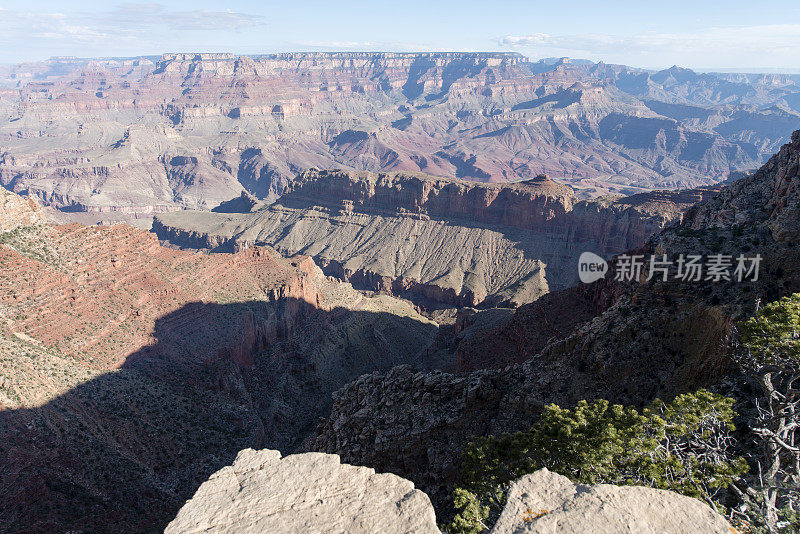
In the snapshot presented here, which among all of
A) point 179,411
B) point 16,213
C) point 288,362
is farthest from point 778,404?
point 16,213

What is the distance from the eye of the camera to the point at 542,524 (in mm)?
13664

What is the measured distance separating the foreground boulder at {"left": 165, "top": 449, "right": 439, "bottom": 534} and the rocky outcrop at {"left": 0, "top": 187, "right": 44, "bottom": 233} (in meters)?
60.0

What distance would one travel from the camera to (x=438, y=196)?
147 meters

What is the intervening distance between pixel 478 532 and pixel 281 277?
64.1m

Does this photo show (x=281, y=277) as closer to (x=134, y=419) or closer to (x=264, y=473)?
(x=134, y=419)

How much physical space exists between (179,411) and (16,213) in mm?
35023

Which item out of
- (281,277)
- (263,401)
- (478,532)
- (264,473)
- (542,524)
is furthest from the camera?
(281,277)

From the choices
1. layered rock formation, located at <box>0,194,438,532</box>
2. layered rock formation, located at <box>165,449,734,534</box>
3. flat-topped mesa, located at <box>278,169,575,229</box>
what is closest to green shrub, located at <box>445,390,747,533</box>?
layered rock formation, located at <box>165,449,734,534</box>

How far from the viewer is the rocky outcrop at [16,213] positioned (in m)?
59.6

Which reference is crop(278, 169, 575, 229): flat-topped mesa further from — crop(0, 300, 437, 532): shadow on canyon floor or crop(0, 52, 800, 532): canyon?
crop(0, 300, 437, 532): shadow on canyon floor

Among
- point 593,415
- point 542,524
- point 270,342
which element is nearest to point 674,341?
point 593,415

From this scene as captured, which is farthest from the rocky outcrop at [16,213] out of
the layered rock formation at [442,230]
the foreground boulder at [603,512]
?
the layered rock formation at [442,230]

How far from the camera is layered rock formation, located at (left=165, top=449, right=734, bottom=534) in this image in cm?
1378

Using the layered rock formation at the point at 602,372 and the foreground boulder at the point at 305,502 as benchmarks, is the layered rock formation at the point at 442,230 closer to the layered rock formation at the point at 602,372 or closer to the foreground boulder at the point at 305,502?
the layered rock formation at the point at 602,372
